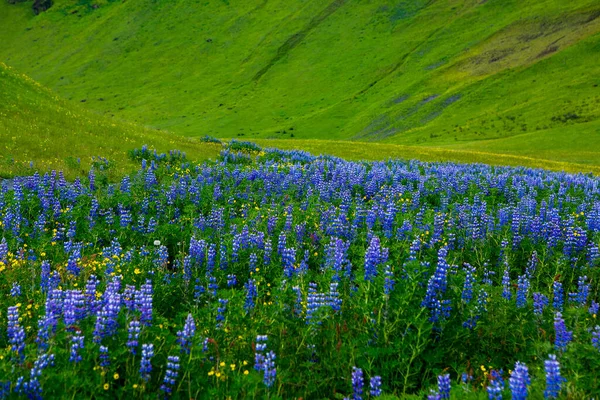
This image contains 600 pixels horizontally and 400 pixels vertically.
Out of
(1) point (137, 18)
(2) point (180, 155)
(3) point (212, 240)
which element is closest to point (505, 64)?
(2) point (180, 155)

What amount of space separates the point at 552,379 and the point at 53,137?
1918cm

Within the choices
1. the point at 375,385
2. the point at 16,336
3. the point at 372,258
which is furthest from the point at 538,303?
the point at 16,336

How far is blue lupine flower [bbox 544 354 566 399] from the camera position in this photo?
11.4 ft

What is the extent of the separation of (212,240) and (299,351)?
380 cm

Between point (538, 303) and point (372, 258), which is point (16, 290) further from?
point (538, 303)

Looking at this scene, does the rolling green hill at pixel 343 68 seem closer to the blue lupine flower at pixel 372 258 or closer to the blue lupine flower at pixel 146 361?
the blue lupine flower at pixel 372 258

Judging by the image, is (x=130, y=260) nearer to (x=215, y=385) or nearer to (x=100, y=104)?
(x=215, y=385)

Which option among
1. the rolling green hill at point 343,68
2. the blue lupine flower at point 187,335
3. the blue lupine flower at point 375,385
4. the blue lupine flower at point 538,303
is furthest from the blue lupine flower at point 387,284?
the rolling green hill at point 343,68

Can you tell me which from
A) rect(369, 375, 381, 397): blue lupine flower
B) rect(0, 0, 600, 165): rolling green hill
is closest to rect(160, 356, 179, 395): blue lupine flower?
rect(369, 375, 381, 397): blue lupine flower

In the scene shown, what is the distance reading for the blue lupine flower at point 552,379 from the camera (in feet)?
11.4

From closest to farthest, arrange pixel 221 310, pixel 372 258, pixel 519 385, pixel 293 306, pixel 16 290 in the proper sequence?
pixel 519 385
pixel 221 310
pixel 293 306
pixel 16 290
pixel 372 258

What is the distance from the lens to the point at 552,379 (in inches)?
138

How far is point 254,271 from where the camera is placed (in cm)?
708

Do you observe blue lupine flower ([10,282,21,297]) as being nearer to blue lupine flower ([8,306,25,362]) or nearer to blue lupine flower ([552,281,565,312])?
blue lupine flower ([8,306,25,362])
